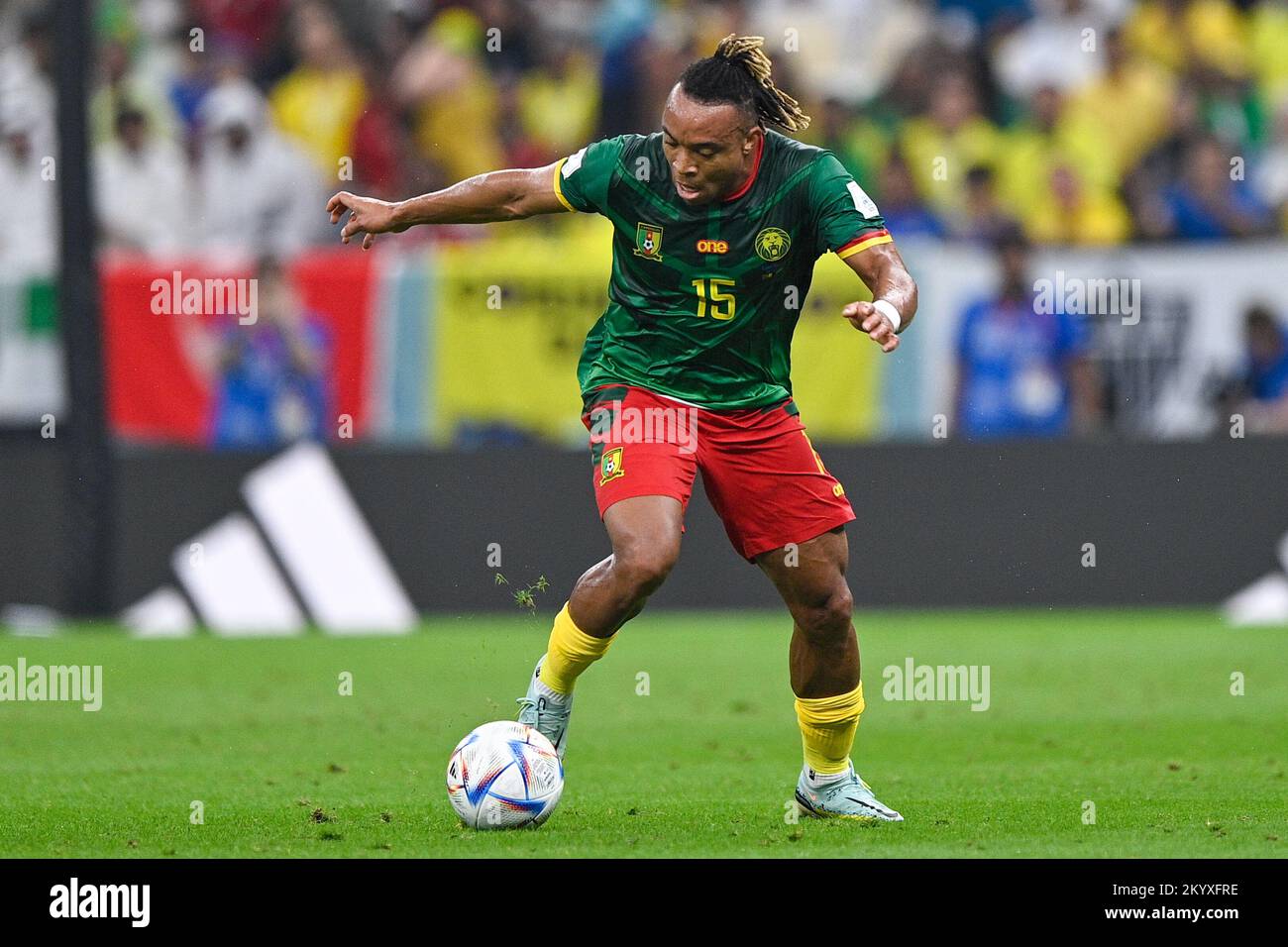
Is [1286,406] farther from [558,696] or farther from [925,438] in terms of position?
[558,696]

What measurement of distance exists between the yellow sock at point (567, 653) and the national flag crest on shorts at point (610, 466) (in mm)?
447

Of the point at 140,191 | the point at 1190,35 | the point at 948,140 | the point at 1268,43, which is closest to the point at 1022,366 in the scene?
the point at 948,140

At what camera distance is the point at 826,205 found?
688cm

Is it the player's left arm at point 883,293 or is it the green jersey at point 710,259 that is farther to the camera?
the green jersey at point 710,259

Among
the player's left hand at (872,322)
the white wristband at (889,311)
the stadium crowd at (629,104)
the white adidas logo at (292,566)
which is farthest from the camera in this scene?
the stadium crowd at (629,104)

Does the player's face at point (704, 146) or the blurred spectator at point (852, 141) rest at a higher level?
the blurred spectator at point (852, 141)

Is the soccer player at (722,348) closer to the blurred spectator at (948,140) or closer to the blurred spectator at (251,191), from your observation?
the blurred spectator at (251,191)

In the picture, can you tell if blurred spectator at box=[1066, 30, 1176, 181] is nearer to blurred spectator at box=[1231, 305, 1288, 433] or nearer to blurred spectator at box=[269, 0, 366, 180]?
blurred spectator at box=[1231, 305, 1288, 433]

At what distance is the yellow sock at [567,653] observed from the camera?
6.89 metres

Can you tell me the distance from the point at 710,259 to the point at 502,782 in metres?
1.87

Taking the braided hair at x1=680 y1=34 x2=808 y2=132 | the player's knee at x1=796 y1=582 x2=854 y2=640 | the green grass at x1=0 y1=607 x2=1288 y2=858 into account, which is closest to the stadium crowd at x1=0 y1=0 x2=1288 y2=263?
the green grass at x1=0 y1=607 x2=1288 y2=858

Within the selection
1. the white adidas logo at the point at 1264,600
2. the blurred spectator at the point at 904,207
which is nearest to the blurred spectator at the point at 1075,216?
the blurred spectator at the point at 904,207

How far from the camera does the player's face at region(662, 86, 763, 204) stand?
6688mm

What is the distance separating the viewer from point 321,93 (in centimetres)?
1702
